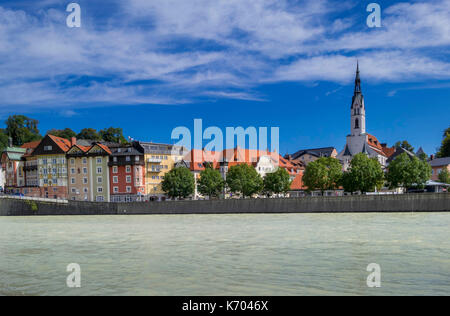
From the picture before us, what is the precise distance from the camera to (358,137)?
12062 cm

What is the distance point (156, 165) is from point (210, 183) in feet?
41.2

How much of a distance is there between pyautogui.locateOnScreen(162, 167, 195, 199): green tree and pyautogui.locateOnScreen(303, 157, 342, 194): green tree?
1865cm

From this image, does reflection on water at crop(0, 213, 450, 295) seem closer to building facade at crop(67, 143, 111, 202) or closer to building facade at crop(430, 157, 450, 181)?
building facade at crop(67, 143, 111, 202)

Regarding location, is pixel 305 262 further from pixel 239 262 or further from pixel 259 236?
pixel 259 236

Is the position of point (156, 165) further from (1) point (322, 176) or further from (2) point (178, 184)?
(1) point (322, 176)

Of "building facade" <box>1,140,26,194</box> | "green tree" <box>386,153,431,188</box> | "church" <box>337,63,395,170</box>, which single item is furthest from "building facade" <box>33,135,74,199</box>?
"church" <box>337,63,395,170</box>

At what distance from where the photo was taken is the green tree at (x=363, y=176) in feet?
226

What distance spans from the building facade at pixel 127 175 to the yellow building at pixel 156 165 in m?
0.93

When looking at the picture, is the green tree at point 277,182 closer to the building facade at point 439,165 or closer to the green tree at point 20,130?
the building facade at point 439,165

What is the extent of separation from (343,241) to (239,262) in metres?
8.51

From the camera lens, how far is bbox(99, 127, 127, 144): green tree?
113 m

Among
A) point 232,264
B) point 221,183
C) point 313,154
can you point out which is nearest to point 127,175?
point 221,183

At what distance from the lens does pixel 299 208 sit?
55.7m

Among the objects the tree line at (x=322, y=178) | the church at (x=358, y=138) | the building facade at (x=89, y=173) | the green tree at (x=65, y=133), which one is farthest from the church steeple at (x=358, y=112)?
the green tree at (x=65, y=133)
